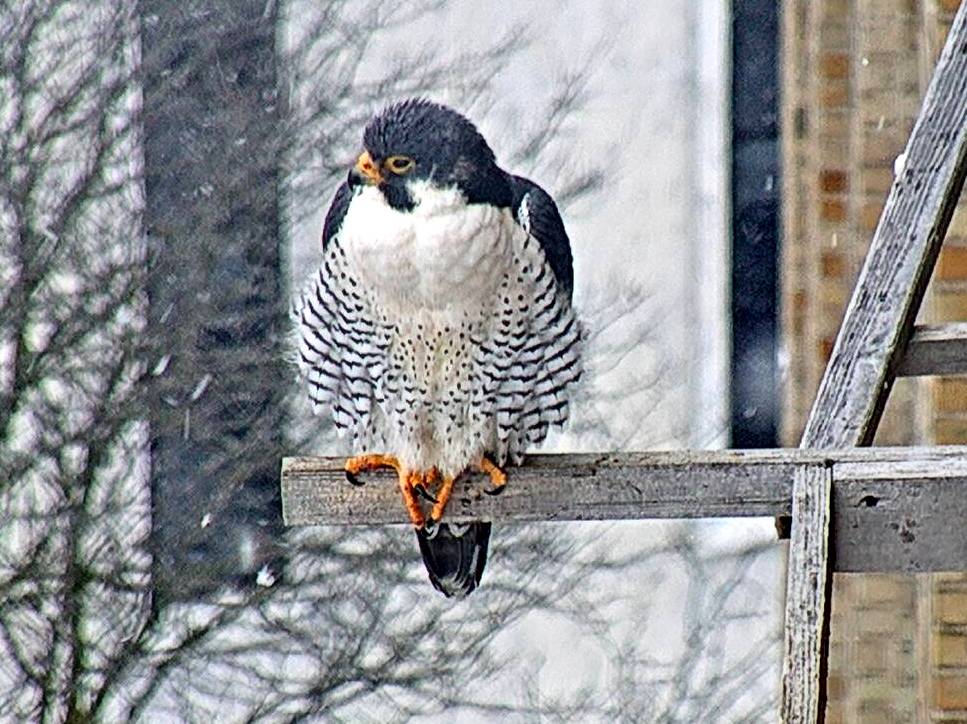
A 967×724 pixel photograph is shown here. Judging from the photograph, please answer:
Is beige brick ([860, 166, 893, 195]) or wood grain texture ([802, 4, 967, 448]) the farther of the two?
beige brick ([860, 166, 893, 195])

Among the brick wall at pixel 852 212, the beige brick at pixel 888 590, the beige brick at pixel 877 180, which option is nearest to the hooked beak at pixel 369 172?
the brick wall at pixel 852 212

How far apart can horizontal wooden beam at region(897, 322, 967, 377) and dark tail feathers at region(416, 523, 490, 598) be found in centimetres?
53

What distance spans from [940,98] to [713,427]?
2164mm

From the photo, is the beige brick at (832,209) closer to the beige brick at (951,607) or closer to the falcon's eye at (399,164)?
the beige brick at (951,607)

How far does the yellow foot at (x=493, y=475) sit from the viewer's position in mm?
1913

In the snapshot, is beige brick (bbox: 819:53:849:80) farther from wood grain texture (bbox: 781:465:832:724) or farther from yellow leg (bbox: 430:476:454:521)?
wood grain texture (bbox: 781:465:832:724)

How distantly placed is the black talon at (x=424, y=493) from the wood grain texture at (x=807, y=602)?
580mm

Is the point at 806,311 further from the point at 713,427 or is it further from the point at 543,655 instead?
the point at 543,655

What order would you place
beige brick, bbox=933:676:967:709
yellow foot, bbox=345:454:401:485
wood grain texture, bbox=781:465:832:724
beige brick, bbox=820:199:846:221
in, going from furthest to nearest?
beige brick, bbox=820:199:846:221
beige brick, bbox=933:676:967:709
yellow foot, bbox=345:454:401:485
wood grain texture, bbox=781:465:832:724

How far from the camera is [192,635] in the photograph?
3.14 meters

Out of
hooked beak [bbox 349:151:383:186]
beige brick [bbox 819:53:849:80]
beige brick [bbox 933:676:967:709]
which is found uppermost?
beige brick [bbox 819:53:849:80]

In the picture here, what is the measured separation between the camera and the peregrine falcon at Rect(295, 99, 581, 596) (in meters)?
1.85

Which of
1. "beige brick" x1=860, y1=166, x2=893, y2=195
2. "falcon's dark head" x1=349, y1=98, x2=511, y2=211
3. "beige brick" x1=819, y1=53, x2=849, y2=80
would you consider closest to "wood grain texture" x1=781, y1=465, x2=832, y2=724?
"falcon's dark head" x1=349, y1=98, x2=511, y2=211

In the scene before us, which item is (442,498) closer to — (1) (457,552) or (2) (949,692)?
(1) (457,552)
